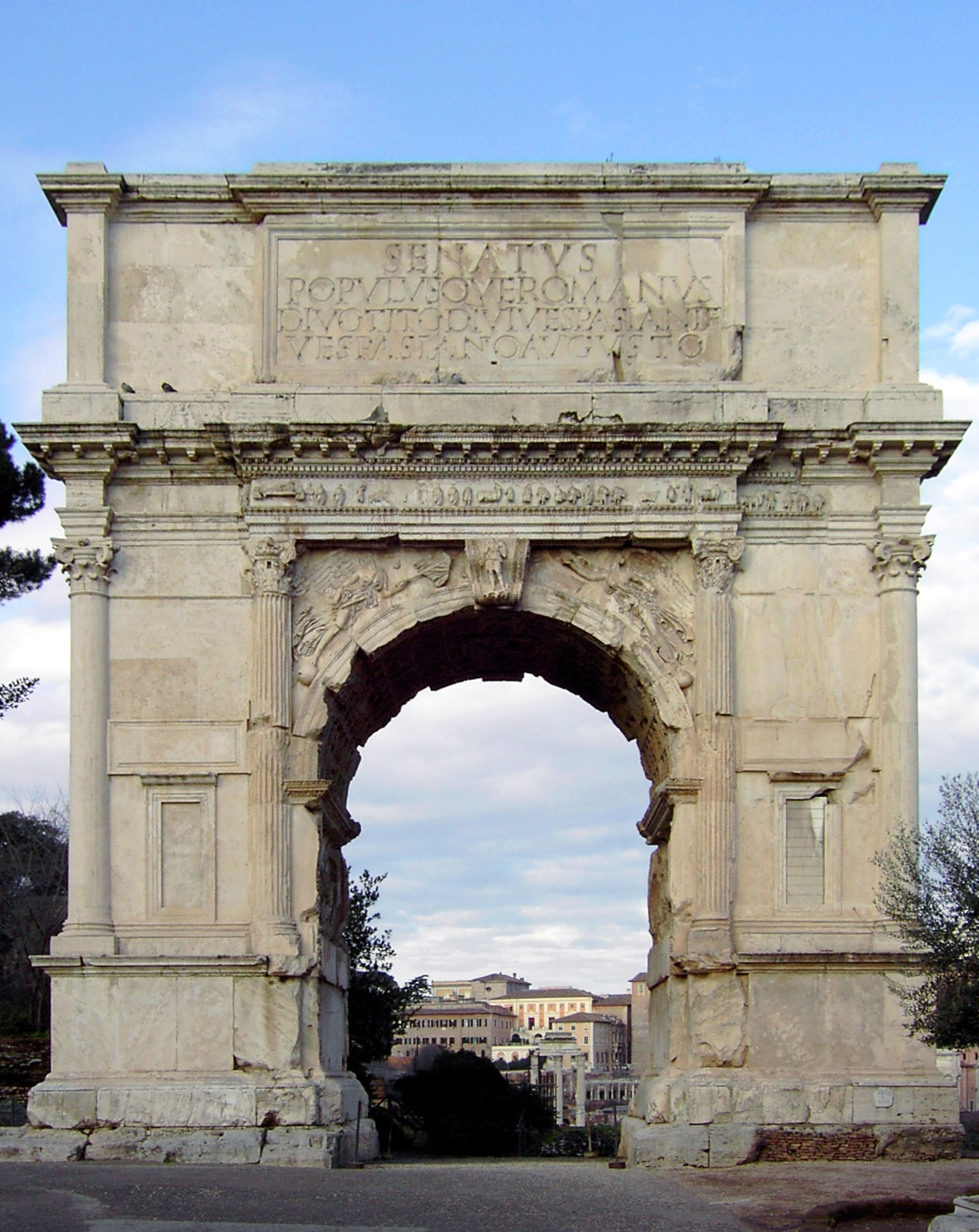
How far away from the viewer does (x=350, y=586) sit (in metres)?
19.3

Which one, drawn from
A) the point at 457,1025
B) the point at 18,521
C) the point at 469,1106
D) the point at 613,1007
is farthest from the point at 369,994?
the point at 613,1007

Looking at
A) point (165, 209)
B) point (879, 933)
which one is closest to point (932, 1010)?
point (879, 933)

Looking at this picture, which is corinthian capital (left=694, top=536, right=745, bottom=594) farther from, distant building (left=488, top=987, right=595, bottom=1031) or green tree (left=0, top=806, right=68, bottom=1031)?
distant building (left=488, top=987, right=595, bottom=1031)

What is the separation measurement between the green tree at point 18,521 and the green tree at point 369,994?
13.4 meters

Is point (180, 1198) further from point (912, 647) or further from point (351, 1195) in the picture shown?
point (912, 647)

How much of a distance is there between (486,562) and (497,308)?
2.84 meters

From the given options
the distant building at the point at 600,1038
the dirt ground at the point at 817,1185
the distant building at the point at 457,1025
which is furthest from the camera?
the distant building at the point at 600,1038

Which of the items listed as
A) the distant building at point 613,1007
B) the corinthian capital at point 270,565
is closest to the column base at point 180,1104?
the corinthian capital at point 270,565

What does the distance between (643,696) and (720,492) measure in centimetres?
233

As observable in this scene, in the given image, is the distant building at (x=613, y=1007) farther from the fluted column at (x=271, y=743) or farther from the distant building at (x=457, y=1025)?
the fluted column at (x=271, y=743)

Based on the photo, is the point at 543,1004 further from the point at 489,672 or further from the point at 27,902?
the point at 489,672

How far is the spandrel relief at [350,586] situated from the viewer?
62.8 ft

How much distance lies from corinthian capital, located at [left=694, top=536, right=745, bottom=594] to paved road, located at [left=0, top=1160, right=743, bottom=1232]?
233 inches

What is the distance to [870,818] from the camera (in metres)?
18.9
